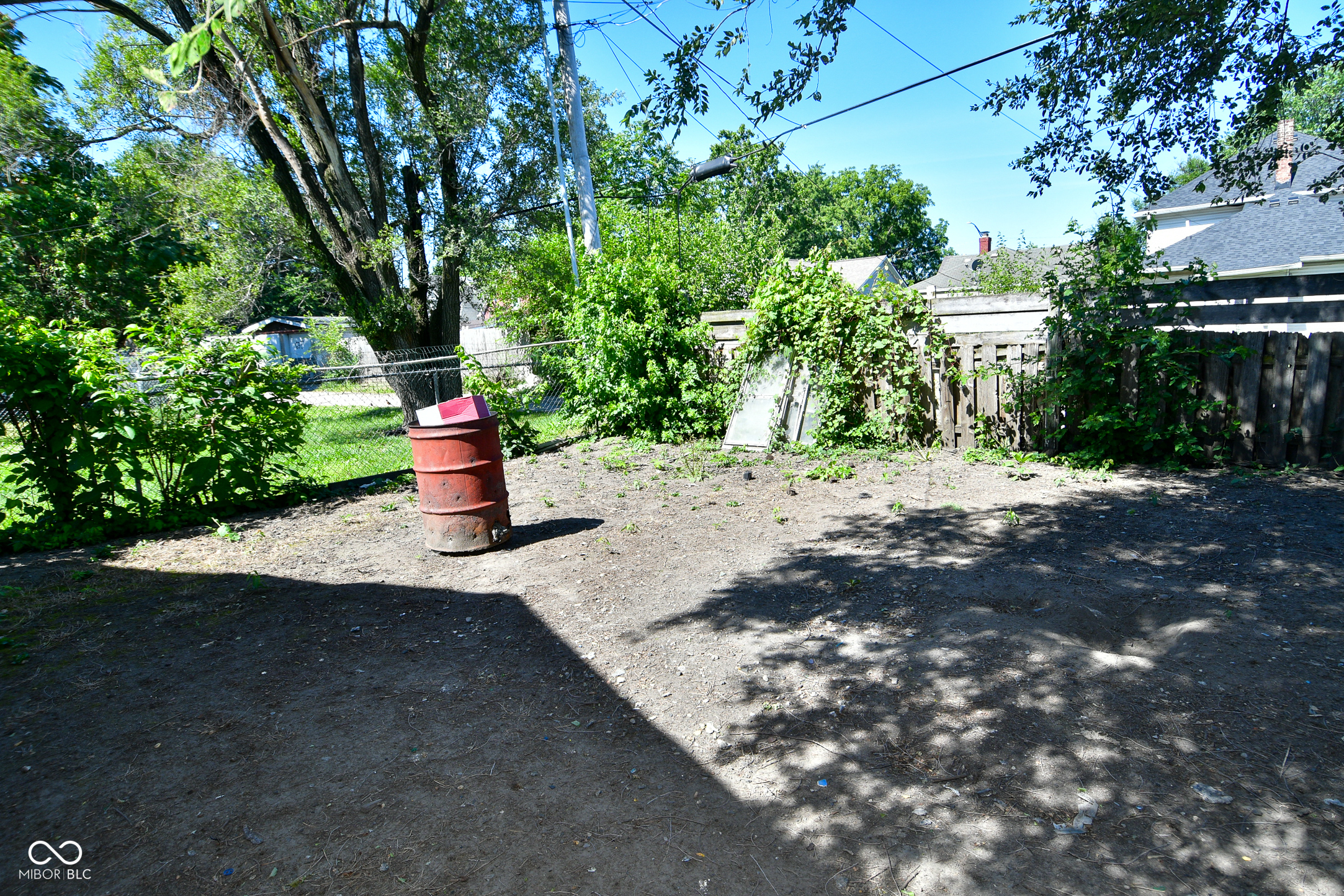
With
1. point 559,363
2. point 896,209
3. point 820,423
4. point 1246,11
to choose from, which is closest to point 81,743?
point 820,423

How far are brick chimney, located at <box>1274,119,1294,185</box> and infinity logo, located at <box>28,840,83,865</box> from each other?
9471mm

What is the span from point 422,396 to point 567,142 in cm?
655

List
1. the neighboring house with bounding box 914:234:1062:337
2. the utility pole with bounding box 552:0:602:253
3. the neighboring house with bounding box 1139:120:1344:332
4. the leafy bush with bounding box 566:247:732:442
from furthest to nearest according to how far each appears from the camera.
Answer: the utility pole with bounding box 552:0:602:253 < the leafy bush with bounding box 566:247:732:442 < the neighboring house with bounding box 914:234:1062:337 < the neighboring house with bounding box 1139:120:1344:332

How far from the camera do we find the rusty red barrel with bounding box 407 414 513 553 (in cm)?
561

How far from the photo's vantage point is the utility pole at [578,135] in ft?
36.0

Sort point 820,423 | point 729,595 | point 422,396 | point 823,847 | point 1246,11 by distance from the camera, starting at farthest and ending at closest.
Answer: point 422,396, point 820,423, point 1246,11, point 729,595, point 823,847

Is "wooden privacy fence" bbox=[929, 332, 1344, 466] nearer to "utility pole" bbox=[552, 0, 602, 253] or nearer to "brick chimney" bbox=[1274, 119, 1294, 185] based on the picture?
"brick chimney" bbox=[1274, 119, 1294, 185]

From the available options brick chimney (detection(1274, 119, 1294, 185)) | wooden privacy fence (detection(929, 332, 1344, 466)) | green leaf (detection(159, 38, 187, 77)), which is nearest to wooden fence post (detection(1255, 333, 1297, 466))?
wooden privacy fence (detection(929, 332, 1344, 466))

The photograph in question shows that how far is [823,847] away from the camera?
250 centimetres

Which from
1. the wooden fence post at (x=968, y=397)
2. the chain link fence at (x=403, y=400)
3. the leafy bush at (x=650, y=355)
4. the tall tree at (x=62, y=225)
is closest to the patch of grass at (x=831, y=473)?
the wooden fence post at (x=968, y=397)

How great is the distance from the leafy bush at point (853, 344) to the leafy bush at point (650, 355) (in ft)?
3.32

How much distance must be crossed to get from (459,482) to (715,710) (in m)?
3.08

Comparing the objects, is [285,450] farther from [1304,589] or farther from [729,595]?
[1304,589]

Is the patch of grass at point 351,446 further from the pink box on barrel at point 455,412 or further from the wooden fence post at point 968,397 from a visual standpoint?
the wooden fence post at point 968,397
